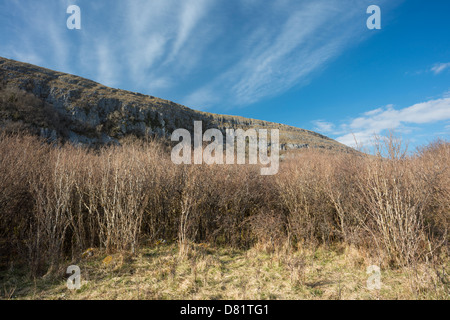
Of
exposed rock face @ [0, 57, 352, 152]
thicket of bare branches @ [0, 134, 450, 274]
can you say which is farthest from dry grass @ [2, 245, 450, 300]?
exposed rock face @ [0, 57, 352, 152]

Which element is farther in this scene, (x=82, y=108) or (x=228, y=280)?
(x=82, y=108)

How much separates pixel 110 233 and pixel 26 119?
111ft

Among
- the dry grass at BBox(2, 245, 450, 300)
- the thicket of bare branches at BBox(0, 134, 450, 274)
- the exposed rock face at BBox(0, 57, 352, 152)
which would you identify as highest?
the exposed rock face at BBox(0, 57, 352, 152)

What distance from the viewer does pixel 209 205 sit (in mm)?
8031

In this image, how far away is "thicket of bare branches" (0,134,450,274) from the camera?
520 cm

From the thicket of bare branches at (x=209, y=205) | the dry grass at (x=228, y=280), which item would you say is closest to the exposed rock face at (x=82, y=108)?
the thicket of bare branches at (x=209, y=205)

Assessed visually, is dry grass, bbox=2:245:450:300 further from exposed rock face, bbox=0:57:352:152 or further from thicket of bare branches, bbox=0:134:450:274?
A: exposed rock face, bbox=0:57:352:152

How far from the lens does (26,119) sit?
90.7 feet

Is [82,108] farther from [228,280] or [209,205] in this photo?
[228,280]

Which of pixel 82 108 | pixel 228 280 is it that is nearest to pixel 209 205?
pixel 228 280

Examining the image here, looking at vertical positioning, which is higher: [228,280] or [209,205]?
[209,205]

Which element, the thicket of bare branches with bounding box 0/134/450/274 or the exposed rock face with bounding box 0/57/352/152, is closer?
the thicket of bare branches with bounding box 0/134/450/274

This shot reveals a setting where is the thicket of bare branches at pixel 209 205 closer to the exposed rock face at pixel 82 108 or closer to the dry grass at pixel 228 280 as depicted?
the dry grass at pixel 228 280

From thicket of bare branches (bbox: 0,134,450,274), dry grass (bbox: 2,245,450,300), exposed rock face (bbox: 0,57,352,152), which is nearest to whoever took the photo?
dry grass (bbox: 2,245,450,300)
